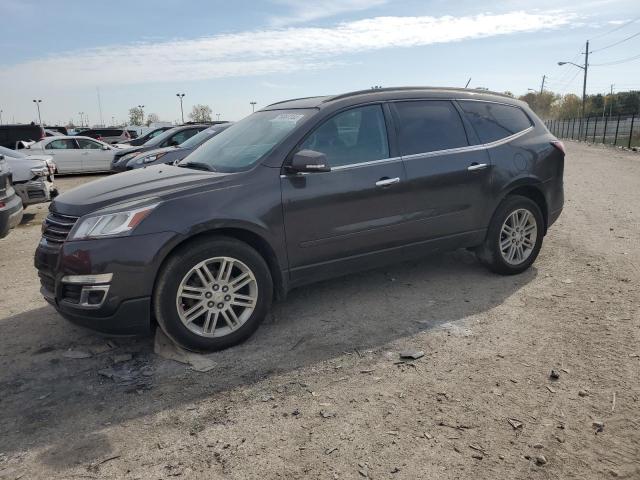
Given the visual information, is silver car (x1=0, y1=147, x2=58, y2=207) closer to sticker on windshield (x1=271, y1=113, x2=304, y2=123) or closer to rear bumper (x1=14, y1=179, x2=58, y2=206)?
rear bumper (x1=14, y1=179, x2=58, y2=206)

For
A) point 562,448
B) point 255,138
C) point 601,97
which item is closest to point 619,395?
point 562,448

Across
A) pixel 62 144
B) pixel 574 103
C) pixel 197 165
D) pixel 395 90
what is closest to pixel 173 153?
pixel 197 165

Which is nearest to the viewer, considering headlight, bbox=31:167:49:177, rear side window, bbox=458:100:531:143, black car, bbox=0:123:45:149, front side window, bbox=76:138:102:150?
rear side window, bbox=458:100:531:143

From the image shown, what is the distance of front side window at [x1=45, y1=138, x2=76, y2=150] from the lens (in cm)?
1877

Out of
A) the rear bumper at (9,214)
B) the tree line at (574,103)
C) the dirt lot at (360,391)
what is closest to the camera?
the dirt lot at (360,391)

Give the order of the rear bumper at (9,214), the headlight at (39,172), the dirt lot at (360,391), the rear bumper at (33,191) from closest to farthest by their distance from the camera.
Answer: the dirt lot at (360,391)
the rear bumper at (9,214)
the rear bumper at (33,191)
the headlight at (39,172)

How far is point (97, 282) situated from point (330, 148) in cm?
206

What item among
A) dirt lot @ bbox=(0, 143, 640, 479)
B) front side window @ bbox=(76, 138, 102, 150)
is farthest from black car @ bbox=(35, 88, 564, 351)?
front side window @ bbox=(76, 138, 102, 150)

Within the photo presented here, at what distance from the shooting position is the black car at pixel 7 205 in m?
6.34

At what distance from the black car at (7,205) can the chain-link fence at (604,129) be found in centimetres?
2539

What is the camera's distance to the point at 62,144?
19.0 meters

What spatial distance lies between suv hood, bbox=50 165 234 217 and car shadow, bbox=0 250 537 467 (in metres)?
1.11

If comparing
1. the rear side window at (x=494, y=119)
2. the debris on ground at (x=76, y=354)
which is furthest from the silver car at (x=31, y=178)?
the rear side window at (x=494, y=119)

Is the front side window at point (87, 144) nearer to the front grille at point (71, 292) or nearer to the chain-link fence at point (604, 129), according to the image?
the front grille at point (71, 292)
